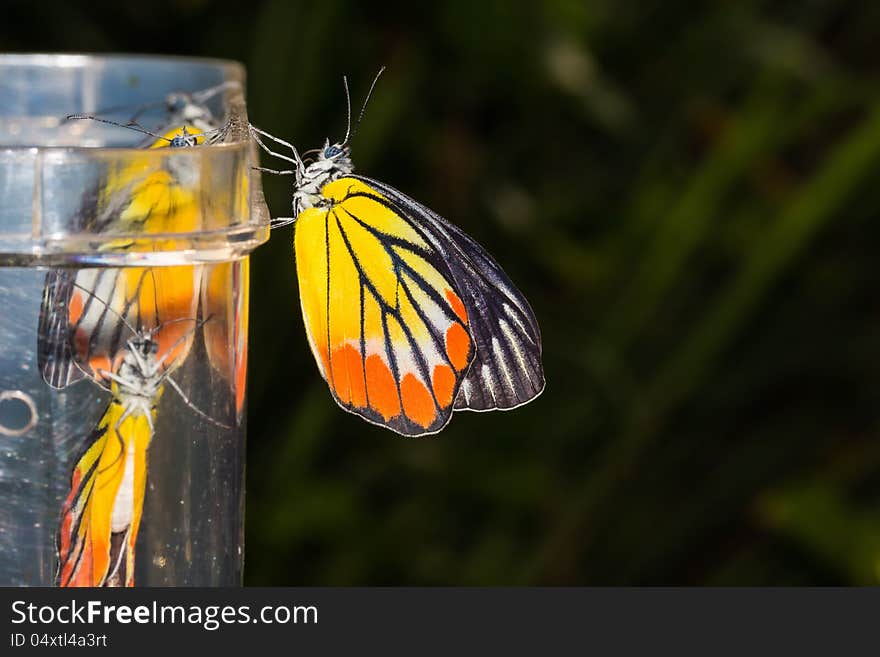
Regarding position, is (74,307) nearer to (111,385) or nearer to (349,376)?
(111,385)

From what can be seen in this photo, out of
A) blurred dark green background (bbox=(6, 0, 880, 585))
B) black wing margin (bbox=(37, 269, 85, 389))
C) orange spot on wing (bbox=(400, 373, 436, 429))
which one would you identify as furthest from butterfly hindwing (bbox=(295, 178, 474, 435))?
blurred dark green background (bbox=(6, 0, 880, 585))

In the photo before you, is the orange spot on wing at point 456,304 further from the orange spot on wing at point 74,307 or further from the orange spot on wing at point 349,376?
the orange spot on wing at point 74,307

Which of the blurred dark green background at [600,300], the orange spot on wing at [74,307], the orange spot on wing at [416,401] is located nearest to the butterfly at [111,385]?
the orange spot on wing at [74,307]

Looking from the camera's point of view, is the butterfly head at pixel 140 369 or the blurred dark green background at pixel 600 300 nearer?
the butterfly head at pixel 140 369

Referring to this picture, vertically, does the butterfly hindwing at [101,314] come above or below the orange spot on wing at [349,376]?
above

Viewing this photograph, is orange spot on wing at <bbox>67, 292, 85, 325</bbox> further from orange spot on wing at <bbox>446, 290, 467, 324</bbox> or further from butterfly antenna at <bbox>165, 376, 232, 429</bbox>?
orange spot on wing at <bbox>446, 290, 467, 324</bbox>

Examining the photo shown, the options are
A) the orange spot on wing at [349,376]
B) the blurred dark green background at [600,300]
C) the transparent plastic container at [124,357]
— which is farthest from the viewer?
the blurred dark green background at [600,300]

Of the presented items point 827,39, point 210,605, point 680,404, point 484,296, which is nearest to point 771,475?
point 680,404

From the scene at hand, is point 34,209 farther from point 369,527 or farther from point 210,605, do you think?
point 369,527
